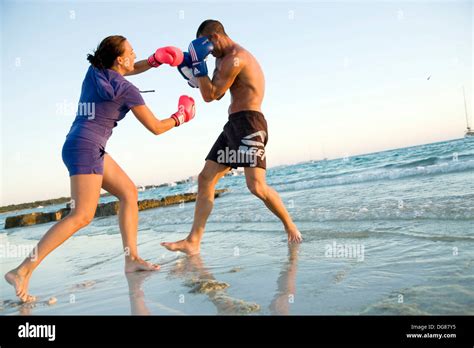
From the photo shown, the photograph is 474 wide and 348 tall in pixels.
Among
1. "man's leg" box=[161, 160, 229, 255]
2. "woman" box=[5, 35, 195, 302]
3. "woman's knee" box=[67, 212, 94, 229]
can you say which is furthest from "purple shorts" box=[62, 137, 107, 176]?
"man's leg" box=[161, 160, 229, 255]

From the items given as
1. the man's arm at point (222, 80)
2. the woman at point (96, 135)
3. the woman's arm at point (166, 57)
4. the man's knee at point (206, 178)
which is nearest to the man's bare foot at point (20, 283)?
the woman at point (96, 135)

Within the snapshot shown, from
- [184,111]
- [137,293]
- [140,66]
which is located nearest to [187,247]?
[137,293]

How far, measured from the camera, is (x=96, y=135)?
2.99 meters

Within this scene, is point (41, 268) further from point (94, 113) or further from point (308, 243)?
point (308, 243)

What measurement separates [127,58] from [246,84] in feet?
3.69

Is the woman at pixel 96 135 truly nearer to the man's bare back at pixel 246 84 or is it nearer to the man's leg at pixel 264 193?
the man's bare back at pixel 246 84

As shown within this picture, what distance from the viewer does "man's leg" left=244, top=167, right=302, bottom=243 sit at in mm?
3699

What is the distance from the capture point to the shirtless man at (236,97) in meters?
3.56

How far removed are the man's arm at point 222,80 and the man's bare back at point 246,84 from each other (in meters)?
0.06

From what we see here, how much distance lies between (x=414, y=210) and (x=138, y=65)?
11.0ft

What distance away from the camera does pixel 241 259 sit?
134 inches

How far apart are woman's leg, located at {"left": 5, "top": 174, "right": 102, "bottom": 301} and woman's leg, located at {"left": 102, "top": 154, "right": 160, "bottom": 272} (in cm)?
30

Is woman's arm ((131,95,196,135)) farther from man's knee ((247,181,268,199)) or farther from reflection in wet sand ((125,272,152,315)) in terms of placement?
reflection in wet sand ((125,272,152,315))
